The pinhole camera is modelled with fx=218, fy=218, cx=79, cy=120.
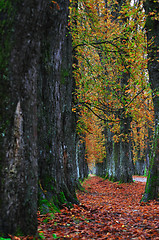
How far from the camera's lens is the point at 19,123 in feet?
10.8

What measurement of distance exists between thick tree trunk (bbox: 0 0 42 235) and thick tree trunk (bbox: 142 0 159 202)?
5996mm

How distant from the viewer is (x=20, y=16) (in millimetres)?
3240

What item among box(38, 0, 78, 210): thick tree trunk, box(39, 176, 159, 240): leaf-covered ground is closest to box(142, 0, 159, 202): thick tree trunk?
box(39, 176, 159, 240): leaf-covered ground

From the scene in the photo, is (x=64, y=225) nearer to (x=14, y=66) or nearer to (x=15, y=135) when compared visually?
(x=15, y=135)

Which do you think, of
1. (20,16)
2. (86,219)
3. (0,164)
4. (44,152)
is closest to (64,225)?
(86,219)

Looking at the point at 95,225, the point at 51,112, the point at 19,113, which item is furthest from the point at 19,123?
the point at 95,225

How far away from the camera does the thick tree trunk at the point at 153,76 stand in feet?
27.2

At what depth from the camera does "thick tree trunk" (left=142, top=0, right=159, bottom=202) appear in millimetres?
8297

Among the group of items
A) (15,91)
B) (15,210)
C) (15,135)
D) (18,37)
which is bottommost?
(15,210)

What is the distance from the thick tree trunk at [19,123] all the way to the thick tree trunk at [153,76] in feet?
19.7

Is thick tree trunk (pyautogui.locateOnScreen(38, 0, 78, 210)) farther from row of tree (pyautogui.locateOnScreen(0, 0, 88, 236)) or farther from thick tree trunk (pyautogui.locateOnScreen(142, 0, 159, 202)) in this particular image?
thick tree trunk (pyautogui.locateOnScreen(142, 0, 159, 202))

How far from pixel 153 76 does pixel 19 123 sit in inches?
276

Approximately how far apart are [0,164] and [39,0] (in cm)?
260

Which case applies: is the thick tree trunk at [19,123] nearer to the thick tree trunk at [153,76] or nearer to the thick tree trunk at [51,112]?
the thick tree trunk at [51,112]
